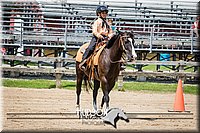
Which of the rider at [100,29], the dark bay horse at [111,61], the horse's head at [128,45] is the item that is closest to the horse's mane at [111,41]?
the dark bay horse at [111,61]

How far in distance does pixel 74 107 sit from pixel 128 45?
3016 mm

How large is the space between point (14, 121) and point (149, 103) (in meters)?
4.93

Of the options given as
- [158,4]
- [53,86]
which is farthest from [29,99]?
[158,4]

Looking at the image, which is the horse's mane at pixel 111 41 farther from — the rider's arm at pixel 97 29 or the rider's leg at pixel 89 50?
the rider's leg at pixel 89 50

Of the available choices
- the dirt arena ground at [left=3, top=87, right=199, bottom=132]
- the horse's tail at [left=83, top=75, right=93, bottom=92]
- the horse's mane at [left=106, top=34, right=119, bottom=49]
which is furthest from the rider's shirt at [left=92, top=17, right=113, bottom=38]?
the dirt arena ground at [left=3, top=87, right=199, bottom=132]

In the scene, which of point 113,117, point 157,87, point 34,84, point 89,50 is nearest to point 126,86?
point 157,87

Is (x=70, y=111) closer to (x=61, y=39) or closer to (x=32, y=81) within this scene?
(x=32, y=81)

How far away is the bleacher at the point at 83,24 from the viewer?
68.4 feet

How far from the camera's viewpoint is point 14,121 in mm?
8641

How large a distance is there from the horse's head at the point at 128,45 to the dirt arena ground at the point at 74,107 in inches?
55.5

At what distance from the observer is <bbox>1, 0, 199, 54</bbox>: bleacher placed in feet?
68.4

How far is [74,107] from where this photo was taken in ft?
36.1

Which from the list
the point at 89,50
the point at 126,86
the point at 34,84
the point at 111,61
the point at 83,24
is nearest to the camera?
the point at 111,61

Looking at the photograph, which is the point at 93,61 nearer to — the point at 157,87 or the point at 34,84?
the point at 34,84
